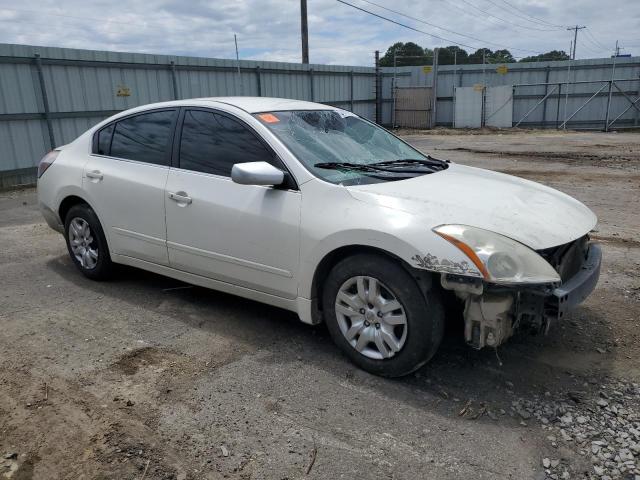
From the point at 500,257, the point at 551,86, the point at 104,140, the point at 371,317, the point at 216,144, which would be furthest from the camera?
the point at 551,86

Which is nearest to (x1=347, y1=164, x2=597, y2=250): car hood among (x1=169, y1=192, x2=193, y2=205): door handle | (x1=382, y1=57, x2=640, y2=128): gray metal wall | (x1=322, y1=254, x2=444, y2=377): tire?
(x1=322, y1=254, x2=444, y2=377): tire

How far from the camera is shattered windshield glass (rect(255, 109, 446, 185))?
12.5 ft

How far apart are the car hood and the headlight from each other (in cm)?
8

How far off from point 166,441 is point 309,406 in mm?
802

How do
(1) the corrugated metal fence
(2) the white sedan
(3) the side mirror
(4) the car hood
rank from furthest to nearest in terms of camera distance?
1. (1) the corrugated metal fence
2. (3) the side mirror
3. (4) the car hood
4. (2) the white sedan

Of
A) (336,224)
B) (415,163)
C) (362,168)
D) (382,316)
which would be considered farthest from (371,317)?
(415,163)

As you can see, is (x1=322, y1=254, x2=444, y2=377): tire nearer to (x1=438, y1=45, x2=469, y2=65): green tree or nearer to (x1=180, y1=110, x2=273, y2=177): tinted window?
(x1=180, y1=110, x2=273, y2=177): tinted window

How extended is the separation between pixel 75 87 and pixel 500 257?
12.6 m

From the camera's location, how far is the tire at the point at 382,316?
126 inches

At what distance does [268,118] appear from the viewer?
413cm

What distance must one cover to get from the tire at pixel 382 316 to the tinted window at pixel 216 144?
109 centimetres

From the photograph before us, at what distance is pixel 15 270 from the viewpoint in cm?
587

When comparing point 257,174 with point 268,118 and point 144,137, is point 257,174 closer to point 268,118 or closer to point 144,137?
point 268,118

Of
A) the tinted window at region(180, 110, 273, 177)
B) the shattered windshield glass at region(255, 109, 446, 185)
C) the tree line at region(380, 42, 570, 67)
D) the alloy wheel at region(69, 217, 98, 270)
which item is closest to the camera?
the shattered windshield glass at region(255, 109, 446, 185)
